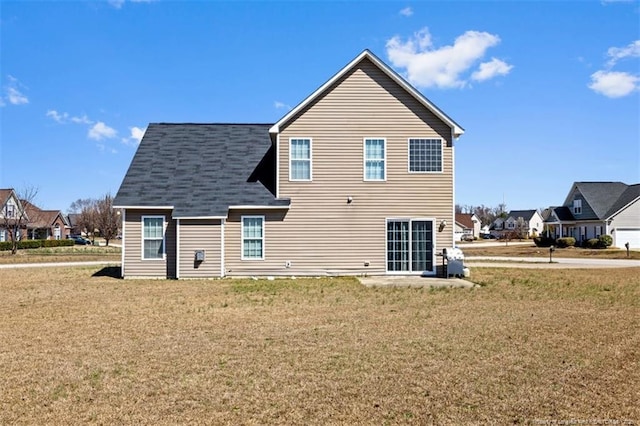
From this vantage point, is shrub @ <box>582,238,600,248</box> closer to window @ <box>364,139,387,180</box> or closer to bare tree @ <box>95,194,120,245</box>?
window @ <box>364,139,387,180</box>

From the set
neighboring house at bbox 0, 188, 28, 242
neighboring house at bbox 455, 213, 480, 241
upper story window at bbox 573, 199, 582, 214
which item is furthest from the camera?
neighboring house at bbox 455, 213, 480, 241

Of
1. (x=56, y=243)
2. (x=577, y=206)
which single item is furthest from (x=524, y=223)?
(x=56, y=243)

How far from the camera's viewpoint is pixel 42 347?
24.7 feet

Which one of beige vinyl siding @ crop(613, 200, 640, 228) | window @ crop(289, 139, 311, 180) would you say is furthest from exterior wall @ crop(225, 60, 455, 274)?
beige vinyl siding @ crop(613, 200, 640, 228)

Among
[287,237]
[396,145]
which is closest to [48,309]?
[287,237]

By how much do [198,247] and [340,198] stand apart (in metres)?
5.78

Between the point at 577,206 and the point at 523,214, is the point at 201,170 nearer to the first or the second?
the point at 577,206

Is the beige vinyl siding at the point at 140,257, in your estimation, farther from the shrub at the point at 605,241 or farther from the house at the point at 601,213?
the house at the point at 601,213

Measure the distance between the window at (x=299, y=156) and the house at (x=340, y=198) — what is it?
4cm

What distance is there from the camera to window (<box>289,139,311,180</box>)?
18112mm

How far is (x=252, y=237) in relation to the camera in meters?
18.0

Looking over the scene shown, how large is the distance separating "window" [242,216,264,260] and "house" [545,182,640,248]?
43146mm

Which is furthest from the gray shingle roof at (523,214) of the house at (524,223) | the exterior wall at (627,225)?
the exterior wall at (627,225)

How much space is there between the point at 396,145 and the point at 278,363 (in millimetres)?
13117
